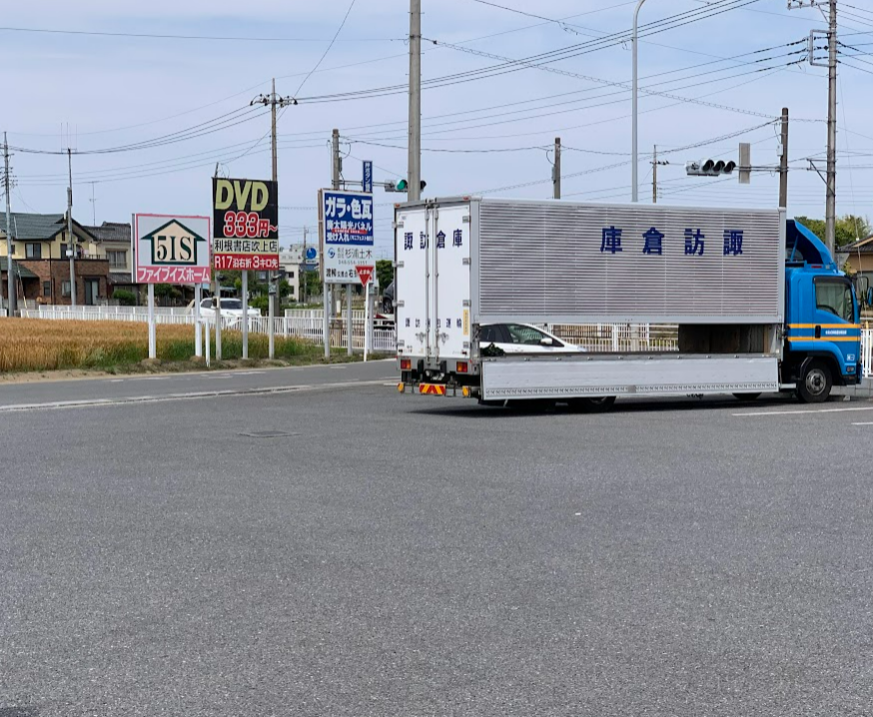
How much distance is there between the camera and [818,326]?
22.0 meters

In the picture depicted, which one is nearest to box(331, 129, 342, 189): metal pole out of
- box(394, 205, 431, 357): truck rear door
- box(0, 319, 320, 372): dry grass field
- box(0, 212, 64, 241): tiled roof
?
box(0, 319, 320, 372): dry grass field

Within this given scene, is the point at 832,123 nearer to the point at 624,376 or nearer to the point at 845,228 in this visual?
the point at 624,376

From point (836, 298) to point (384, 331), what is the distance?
2276 cm

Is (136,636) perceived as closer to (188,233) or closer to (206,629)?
(206,629)

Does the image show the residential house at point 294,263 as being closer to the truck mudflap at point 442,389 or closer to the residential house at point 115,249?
the residential house at point 115,249

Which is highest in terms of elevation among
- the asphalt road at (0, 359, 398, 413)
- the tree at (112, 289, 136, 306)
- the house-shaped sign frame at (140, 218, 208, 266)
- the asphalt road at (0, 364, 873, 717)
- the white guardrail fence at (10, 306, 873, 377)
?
the house-shaped sign frame at (140, 218, 208, 266)

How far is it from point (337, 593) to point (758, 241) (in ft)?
51.2

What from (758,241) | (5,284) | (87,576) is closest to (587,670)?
(87,576)

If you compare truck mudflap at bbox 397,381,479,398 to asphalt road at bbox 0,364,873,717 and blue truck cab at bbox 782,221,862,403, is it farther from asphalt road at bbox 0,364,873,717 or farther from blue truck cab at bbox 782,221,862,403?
blue truck cab at bbox 782,221,862,403

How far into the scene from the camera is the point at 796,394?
2247 cm

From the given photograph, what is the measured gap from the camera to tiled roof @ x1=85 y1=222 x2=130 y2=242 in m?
107

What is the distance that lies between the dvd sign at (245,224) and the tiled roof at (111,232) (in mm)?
73135

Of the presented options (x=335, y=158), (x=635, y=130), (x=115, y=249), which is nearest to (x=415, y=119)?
(x=635, y=130)

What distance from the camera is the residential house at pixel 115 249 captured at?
345 ft
